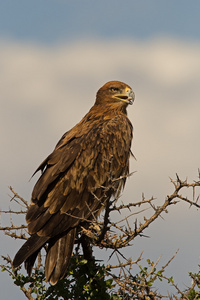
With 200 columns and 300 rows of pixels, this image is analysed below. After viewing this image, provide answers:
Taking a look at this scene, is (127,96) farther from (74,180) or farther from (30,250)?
(30,250)

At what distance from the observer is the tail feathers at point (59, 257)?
4.41m

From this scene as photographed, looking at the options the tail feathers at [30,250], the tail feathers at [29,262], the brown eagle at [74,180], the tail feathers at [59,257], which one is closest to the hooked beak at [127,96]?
the brown eagle at [74,180]

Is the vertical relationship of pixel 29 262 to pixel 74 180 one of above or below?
below

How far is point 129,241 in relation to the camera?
4.14 metres

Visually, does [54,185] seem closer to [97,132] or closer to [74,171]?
[74,171]

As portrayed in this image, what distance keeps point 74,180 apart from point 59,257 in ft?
3.42

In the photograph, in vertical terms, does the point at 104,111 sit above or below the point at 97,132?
above

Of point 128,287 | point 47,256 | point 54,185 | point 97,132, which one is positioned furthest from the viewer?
point 97,132

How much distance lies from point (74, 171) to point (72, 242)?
950mm

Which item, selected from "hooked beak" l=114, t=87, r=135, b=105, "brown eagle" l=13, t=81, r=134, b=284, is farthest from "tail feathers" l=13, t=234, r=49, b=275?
"hooked beak" l=114, t=87, r=135, b=105

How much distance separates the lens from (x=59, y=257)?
15.0ft

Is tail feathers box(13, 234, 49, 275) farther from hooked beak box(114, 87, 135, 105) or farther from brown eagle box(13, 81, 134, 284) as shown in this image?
hooked beak box(114, 87, 135, 105)

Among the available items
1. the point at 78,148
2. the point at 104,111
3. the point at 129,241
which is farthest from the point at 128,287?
the point at 104,111

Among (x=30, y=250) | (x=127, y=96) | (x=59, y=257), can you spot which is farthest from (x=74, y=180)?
(x=127, y=96)
